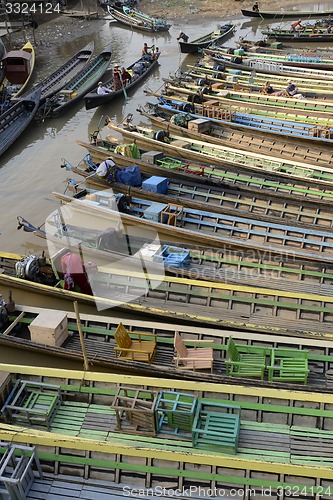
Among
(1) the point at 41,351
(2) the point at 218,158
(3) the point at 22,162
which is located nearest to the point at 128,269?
(1) the point at 41,351

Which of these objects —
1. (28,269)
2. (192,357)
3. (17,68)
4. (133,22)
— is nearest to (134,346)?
(192,357)

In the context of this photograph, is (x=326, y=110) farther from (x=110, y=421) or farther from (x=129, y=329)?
(x=110, y=421)

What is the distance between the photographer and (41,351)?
10.6 m

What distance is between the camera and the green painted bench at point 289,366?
9172 millimetres

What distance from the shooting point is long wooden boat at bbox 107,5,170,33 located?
42.5 metres

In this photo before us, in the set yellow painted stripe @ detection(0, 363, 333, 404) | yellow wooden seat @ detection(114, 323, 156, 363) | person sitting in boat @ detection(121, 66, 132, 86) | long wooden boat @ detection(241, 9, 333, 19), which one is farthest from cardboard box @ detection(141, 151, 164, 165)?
long wooden boat @ detection(241, 9, 333, 19)

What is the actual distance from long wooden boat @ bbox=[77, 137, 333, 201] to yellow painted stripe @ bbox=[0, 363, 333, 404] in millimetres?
7387

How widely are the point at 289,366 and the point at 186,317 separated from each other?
8.47 ft

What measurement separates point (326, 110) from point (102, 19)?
35.9 metres

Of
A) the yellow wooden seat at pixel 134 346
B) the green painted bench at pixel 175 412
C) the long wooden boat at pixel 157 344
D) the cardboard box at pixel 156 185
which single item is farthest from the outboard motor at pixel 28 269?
the green painted bench at pixel 175 412

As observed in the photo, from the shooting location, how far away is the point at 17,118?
941 inches

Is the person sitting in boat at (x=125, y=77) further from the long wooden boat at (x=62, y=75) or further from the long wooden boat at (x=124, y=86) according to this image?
the long wooden boat at (x=62, y=75)

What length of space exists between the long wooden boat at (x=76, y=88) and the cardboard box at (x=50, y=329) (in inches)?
649

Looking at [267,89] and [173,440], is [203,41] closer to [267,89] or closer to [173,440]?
[267,89]
